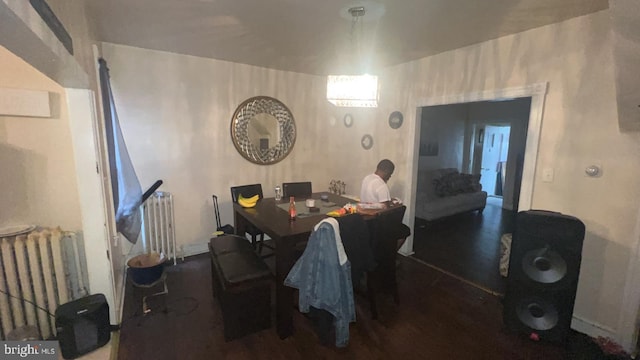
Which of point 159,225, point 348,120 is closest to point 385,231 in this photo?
point 348,120

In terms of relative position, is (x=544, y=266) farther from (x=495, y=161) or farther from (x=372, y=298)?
(x=495, y=161)

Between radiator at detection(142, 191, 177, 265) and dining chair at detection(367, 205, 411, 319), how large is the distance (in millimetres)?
2346

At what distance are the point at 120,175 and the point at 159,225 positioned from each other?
2.42 feet

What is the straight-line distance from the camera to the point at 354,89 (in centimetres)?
223

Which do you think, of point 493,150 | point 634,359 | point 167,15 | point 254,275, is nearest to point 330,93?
point 167,15

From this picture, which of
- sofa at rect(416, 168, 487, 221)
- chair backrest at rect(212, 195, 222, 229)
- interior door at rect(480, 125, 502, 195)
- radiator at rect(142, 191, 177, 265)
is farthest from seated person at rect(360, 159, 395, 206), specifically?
interior door at rect(480, 125, 502, 195)

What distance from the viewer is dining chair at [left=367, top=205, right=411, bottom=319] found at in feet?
7.59

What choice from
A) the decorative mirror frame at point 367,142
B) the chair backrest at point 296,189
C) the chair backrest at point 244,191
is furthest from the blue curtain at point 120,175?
the decorative mirror frame at point 367,142

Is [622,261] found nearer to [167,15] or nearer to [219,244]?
[219,244]

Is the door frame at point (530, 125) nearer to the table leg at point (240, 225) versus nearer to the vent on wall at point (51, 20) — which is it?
the table leg at point (240, 225)

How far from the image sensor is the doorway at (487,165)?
2.48 meters

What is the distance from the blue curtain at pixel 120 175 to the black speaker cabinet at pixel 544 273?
3.44m

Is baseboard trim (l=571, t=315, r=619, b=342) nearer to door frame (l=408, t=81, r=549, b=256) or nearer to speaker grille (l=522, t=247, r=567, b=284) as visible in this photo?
speaker grille (l=522, t=247, r=567, b=284)

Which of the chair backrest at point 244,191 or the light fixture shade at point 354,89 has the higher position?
the light fixture shade at point 354,89
